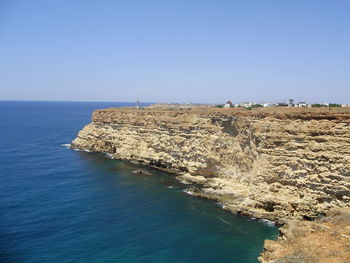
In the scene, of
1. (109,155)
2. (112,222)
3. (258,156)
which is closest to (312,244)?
(258,156)

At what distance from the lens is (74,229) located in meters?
28.9

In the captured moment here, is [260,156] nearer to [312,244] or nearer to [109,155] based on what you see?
[312,244]

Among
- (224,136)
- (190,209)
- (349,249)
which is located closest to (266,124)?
(224,136)

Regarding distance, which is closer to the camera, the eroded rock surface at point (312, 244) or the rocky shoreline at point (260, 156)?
the eroded rock surface at point (312, 244)

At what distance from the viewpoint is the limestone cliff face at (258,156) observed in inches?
1179

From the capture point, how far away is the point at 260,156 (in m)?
34.9

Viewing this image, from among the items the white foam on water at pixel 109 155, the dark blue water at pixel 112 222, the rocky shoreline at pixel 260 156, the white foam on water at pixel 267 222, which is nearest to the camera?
the dark blue water at pixel 112 222

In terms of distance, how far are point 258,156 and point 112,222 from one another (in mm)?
18231

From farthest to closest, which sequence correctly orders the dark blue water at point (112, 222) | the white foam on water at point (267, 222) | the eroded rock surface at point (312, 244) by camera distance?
the white foam on water at point (267, 222)
the dark blue water at point (112, 222)
the eroded rock surface at point (312, 244)

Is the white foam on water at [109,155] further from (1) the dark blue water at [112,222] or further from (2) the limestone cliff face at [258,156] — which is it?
(1) the dark blue water at [112,222]

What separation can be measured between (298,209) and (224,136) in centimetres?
1472

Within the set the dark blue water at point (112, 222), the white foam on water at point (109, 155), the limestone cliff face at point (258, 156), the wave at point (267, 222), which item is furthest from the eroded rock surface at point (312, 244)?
the white foam on water at point (109, 155)

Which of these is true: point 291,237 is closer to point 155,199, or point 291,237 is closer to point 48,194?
point 155,199

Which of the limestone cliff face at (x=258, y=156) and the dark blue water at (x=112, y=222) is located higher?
the limestone cliff face at (x=258, y=156)
